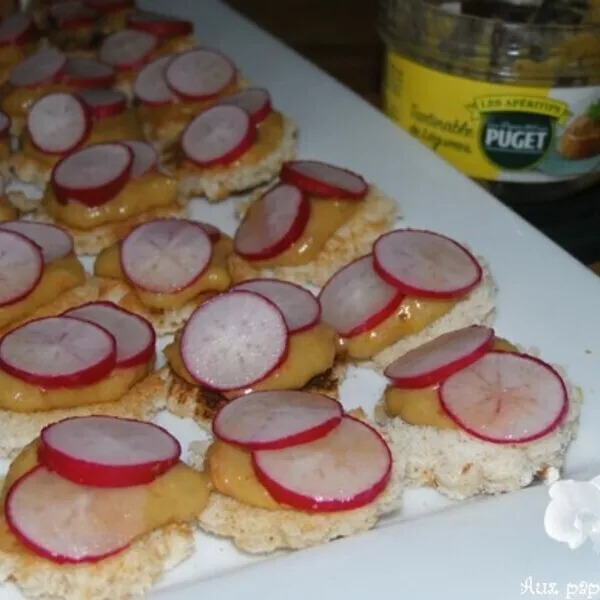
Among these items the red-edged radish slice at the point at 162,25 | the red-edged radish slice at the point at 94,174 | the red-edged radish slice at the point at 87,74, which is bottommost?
the red-edged radish slice at the point at 87,74

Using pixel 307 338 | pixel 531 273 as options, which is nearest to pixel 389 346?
pixel 307 338

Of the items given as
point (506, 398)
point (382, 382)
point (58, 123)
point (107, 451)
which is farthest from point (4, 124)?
point (506, 398)

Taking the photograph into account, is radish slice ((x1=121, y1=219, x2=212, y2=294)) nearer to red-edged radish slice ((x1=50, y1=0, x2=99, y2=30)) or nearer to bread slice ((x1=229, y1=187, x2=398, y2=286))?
bread slice ((x1=229, y1=187, x2=398, y2=286))

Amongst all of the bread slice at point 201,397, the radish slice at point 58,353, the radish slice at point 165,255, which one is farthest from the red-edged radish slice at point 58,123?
the bread slice at point 201,397

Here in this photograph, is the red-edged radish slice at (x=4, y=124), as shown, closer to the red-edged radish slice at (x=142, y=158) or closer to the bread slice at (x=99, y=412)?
the red-edged radish slice at (x=142, y=158)

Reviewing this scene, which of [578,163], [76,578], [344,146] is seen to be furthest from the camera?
[344,146]

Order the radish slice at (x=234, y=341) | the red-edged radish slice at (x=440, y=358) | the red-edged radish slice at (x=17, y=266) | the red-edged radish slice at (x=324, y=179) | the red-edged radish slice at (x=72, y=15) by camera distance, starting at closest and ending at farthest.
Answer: the red-edged radish slice at (x=440, y=358) → the radish slice at (x=234, y=341) → the red-edged radish slice at (x=17, y=266) → the red-edged radish slice at (x=324, y=179) → the red-edged radish slice at (x=72, y=15)

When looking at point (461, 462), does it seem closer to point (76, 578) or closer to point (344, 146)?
point (76, 578)
